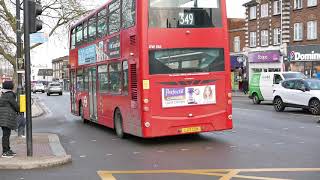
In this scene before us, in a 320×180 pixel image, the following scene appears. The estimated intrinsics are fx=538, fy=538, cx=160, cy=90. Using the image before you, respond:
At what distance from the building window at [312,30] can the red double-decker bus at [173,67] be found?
111ft

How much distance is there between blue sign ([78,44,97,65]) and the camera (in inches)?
714

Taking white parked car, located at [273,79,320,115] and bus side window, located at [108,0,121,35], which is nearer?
bus side window, located at [108,0,121,35]

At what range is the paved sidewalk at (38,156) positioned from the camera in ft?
34.1

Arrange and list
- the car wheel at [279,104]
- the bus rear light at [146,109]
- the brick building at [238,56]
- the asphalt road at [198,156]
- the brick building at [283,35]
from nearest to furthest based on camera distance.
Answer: the asphalt road at [198,156]
the bus rear light at [146,109]
the car wheel at [279,104]
the brick building at [283,35]
the brick building at [238,56]

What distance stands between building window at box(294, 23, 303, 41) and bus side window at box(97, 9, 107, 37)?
33236mm

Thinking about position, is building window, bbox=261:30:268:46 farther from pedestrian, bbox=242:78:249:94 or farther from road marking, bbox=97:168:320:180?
road marking, bbox=97:168:320:180

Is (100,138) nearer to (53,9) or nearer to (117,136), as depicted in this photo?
(117,136)

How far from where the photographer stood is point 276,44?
167 ft

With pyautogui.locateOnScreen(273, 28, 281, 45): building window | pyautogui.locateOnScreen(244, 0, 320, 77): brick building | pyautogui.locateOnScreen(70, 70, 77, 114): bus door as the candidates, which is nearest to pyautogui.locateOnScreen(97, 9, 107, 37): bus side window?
pyautogui.locateOnScreen(70, 70, 77, 114): bus door

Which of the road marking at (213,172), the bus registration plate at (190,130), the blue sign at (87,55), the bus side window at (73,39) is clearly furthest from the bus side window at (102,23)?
the road marking at (213,172)

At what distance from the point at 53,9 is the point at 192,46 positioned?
18496mm

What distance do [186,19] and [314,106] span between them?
1073 centimetres

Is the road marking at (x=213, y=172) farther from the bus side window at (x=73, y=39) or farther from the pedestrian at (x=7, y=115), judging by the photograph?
the bus side window at (x=73, y=39)

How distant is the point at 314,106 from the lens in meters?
22.3
